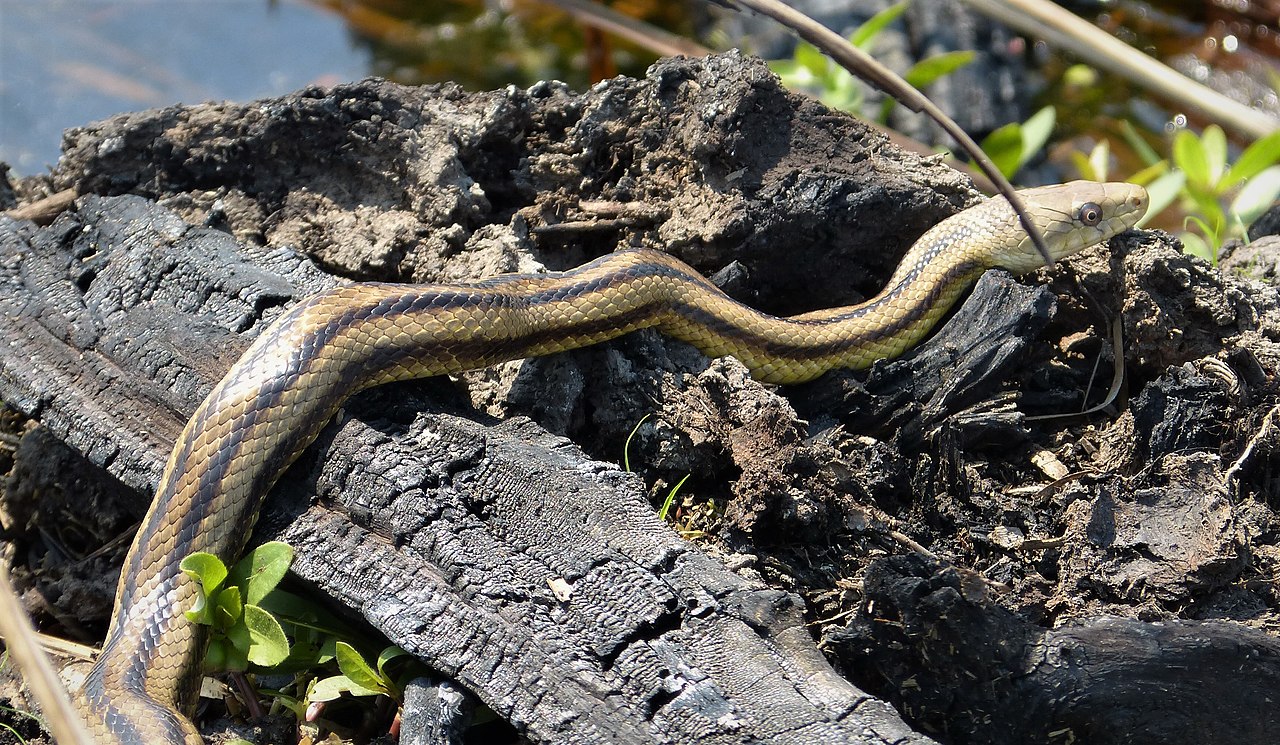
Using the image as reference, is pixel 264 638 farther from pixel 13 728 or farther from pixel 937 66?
pixel 937 66

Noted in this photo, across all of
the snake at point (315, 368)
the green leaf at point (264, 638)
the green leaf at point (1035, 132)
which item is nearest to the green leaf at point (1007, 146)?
the green leaf at point (1035, 132)

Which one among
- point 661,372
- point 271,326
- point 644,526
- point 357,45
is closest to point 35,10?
point 357,45

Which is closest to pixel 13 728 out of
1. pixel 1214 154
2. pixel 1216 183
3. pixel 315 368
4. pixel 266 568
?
pixel 266 568

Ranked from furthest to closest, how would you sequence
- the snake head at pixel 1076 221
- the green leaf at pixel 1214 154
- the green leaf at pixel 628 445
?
the green leaf at pixel 1214 154 < the snake head at pixel 1076 221 < the green leaf at pixel 628 445

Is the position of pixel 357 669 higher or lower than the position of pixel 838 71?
lower

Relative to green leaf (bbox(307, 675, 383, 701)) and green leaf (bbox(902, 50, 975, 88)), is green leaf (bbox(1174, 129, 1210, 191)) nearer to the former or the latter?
green leaf (bbox(902, 50, 975, 88))

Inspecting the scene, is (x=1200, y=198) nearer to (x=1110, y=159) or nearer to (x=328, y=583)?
(x=1110, y=159)

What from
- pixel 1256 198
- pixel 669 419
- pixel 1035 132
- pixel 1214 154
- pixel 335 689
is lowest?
pixel 335 689

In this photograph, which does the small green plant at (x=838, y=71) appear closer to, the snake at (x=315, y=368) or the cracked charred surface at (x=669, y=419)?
the cracked charred surface at (x=669, y=419)
